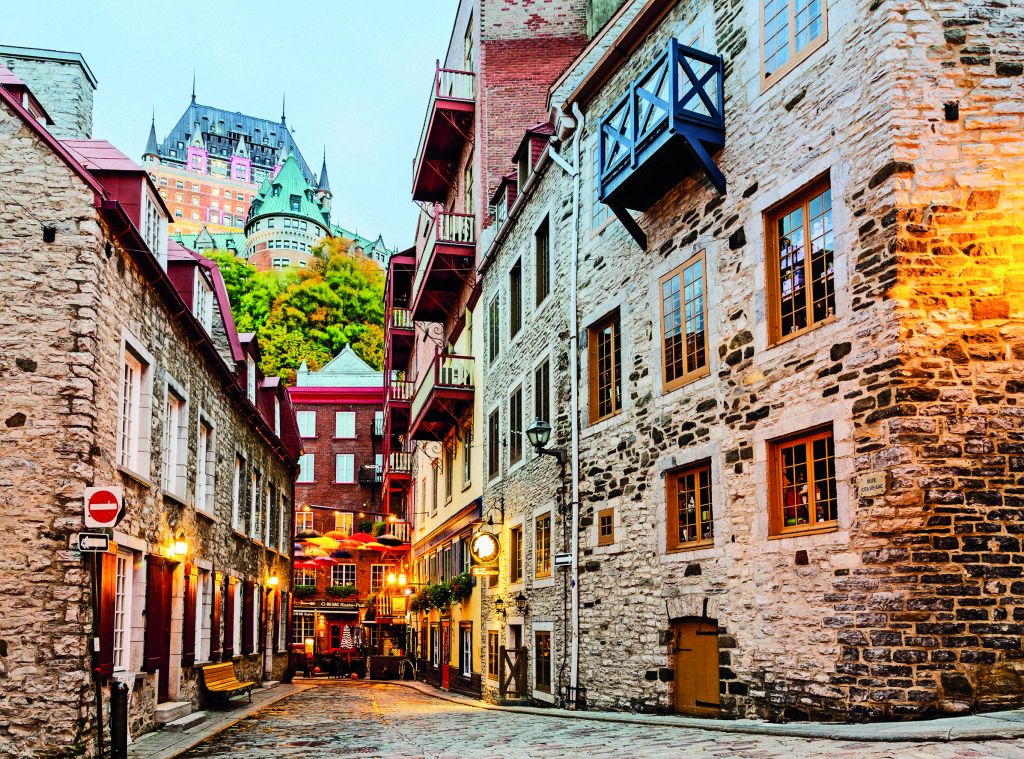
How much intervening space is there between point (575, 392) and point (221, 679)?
823 centimetres

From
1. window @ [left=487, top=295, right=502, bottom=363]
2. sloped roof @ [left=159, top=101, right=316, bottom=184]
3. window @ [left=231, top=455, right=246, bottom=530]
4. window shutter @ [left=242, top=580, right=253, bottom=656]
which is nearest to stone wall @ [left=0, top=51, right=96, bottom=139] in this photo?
window @ [left=231, top=455, right=246, bottom=530]

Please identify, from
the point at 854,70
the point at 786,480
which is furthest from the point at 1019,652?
the point at 854,70

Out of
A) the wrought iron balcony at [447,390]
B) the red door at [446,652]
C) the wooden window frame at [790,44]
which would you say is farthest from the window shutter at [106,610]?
the red door at [446,652]

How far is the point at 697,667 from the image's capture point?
41.1 feet

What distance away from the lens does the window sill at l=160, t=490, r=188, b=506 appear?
14.9m

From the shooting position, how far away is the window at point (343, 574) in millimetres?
48281

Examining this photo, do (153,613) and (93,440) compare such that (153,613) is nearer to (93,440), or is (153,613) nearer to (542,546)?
(93,440)

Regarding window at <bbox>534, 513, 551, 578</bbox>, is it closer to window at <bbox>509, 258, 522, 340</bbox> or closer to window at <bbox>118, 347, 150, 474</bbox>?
window at <bbox>509, 258, 522, 340</bbox>

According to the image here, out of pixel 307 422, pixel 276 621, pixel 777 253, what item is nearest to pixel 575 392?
pixel 777 253

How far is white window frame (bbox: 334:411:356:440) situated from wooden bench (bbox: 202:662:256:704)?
32.4m

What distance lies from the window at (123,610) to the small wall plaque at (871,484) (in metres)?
8.43

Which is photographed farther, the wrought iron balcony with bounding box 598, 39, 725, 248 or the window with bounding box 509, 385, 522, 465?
the window with bounding box 509, 385, 522, 465

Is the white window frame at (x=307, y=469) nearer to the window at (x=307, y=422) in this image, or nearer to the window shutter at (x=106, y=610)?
the window at (x=307, y=422)

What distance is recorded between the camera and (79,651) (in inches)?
417
